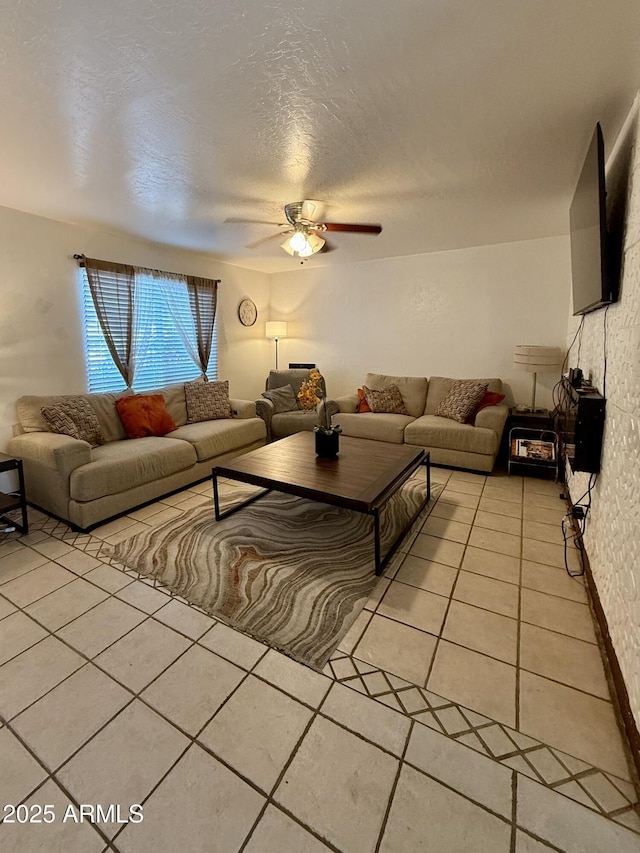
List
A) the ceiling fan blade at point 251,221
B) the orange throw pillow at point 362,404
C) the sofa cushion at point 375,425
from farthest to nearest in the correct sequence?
the orange throw pillow at point 362,404 < the sofa cushion at point 375,425 < the ceiling fan blade at point 251,221

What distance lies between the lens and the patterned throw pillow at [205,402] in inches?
163

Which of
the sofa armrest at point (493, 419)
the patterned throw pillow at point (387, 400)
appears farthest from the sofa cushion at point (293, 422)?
the sofa armrest at point (493, 419)

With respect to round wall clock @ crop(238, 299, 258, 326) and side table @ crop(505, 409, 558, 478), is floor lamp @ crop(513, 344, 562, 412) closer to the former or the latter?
side table @ crop(505, 409, 558, 478)

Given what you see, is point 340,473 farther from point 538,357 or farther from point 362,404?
point 538,357

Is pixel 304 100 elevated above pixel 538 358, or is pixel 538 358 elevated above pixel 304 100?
pixel 304 100

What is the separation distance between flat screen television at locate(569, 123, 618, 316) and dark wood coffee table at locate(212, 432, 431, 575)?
4.71ft

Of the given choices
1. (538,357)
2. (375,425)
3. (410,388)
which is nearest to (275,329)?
(410,388)

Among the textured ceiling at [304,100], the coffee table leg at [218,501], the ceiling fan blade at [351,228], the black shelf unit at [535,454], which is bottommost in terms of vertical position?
the coffee table leg at [218,501]

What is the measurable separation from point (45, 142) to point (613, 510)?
330 cm

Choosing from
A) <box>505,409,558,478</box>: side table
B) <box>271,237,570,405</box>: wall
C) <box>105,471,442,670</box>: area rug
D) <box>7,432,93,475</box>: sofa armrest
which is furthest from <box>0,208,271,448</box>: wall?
<box>505,409,558,478</box>: side table

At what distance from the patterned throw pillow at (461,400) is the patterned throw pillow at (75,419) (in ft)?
11.0

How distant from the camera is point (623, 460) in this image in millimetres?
1562

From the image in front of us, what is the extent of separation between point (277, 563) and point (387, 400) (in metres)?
2.74

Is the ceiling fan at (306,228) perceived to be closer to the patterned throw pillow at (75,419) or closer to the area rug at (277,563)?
the area rug at (277,563)
